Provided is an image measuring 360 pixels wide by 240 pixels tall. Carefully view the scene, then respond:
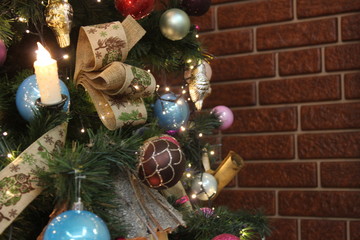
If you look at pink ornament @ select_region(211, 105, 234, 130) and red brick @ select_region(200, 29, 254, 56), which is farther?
red brick @ select_region(200, 29, 254, 56)

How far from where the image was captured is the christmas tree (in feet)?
2.21

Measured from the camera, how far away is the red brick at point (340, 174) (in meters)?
1.35

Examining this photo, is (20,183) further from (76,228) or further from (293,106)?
(293,106)

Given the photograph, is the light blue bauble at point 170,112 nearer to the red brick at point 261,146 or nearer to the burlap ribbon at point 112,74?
the burlap ribbon at point 112,74

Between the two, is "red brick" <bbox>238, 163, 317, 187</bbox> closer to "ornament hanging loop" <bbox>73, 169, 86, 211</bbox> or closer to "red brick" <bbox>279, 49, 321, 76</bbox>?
"red brick" <bbox>279, 49, 321, 76</bbox>

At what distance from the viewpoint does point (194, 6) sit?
1053 mm

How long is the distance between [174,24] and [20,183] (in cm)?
45

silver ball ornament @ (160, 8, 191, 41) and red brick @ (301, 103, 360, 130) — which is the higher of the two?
silver ball ornament @ (160, 8, 191, 41)

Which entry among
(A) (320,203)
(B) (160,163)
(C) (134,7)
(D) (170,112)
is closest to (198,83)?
(D) (170,112)

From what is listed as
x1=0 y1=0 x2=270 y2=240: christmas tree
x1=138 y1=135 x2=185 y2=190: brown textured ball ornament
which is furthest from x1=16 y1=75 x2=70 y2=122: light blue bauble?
x1=138 y1=135 x2=185 y2=190: brown textured ball ornament

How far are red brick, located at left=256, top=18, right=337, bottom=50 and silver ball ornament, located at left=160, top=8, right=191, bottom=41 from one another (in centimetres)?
53

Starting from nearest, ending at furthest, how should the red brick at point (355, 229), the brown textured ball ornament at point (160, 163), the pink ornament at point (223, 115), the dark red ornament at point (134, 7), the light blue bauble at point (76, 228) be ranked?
1. the light blue bauble at point (76, 228)
2. the brown textured ball ornament at point (160, 163)
3. the dark red ornament at point (134, 7)
4. the pink ornament at point (223, 115)
5. the red brick at point (355, 229)

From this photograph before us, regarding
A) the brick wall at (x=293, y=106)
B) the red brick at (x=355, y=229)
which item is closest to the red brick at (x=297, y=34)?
the brick wall at (x=293, y=106)

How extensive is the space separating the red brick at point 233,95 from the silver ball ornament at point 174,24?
54 centimetres
